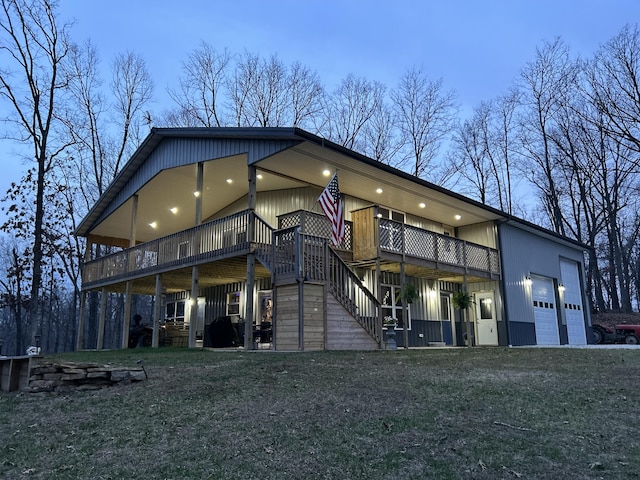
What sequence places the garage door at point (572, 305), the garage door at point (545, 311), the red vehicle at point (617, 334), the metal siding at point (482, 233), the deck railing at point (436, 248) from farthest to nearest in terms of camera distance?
the garage door at point (572, 305)
the red vehicle at point (617, 334)
the garage door at point (545, 311)
the metal siding at point (482, 233)
the deck railing at point (436, 248)

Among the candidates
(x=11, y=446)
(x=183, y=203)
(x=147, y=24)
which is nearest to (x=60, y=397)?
(x=11, y=446)

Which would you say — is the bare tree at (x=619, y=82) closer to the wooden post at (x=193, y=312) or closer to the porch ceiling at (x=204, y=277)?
the porch ceiling at (x=204, y=277)

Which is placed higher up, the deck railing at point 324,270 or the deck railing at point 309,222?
the deck railing at point 309,222

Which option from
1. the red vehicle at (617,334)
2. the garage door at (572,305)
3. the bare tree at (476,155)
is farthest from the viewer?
the bare tree at (476,155)

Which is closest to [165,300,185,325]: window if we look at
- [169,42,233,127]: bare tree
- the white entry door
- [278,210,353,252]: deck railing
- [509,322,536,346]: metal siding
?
[278,210,353,252]: deck railing

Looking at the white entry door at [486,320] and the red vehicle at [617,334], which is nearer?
the white entry door at [486,320]

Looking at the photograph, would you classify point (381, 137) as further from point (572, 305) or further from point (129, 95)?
point (129, 95)

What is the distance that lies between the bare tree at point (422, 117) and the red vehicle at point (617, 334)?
535 inches

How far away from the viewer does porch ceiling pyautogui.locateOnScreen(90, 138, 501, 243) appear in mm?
13727

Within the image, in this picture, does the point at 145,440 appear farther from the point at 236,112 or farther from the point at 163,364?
the point at 236,112

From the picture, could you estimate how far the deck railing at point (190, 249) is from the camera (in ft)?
42.9

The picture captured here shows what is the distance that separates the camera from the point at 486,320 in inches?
768

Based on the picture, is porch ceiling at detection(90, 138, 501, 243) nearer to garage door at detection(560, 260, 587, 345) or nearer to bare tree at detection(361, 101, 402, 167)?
garage door at detection(560, 260, 587, 345)

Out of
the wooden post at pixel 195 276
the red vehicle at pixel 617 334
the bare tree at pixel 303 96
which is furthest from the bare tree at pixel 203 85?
the red vehicle at pixel 617 334
